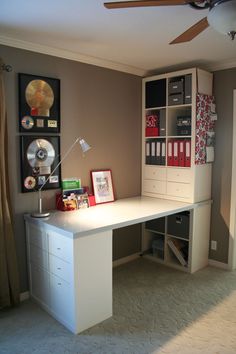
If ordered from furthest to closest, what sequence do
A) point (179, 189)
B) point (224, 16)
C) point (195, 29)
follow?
point (179, 189) → point (195, 29) → point (224, 16)

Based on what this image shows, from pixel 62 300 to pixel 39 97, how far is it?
1723 mm

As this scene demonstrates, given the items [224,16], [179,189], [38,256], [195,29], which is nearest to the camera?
[224,16]

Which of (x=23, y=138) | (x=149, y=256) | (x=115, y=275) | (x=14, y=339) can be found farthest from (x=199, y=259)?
(x=23, y=138)

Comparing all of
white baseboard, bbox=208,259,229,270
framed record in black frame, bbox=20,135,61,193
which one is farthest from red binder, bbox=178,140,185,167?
framed record in black frame, bbox=20,135,61,193

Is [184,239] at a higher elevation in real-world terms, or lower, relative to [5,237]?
lower

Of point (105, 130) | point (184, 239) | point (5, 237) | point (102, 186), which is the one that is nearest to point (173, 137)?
point (105, 130)

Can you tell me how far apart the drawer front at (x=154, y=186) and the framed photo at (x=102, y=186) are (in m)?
0.54

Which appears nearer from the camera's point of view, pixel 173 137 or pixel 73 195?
pixel 73 195

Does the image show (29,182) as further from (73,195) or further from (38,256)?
(38,256)

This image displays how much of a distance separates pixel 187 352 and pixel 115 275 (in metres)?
1.32

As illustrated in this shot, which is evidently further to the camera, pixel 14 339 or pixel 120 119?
pixel 120 119

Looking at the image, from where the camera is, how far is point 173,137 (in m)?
3.33

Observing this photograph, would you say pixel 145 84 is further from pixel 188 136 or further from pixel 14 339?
pixel 14 339

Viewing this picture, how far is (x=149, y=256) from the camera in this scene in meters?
3.71
